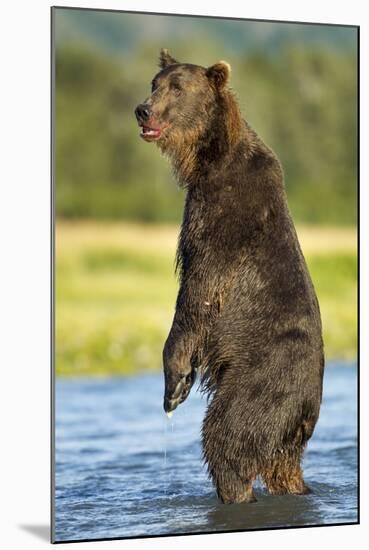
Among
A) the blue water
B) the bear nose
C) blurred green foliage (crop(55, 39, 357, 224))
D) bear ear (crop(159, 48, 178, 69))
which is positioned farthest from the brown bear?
blurred green foliage (crop(55, 39, 357, 224))

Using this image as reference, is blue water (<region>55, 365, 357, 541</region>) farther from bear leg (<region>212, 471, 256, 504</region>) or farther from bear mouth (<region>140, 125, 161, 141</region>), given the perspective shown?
bear mouth (<region>140, 125, 161, 141</region>)

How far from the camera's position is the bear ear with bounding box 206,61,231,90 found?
8.62 meters

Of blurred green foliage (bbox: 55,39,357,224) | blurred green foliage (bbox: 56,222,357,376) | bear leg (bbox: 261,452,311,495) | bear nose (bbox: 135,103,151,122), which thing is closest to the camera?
bear nose (bbox: 135,103,151,122)

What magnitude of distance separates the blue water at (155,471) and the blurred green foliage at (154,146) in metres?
2.19

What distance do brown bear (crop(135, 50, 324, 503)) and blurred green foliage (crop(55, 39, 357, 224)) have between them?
4.48m

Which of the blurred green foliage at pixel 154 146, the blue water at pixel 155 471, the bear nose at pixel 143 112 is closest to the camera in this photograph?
the bear nose at pixel 143 112

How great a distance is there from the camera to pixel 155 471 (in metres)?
11.7

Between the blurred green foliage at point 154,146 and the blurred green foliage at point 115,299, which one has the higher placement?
the blurred green foliage at point 154,146

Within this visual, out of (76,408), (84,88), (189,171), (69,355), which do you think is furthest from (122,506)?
(69,355)

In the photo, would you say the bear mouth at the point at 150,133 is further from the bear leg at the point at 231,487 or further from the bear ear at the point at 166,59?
the bear leg at the point at 231,487

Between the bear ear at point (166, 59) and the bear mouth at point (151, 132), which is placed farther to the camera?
the bear ear at point (166, 59)

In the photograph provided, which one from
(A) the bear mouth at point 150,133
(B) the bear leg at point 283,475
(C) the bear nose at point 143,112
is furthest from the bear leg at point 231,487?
(C) the bear nose at point 143,112

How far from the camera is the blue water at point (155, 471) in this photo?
885 centimetres

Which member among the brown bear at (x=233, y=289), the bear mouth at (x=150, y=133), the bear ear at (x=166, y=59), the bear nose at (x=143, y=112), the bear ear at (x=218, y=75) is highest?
the bear ear at (x=166, y=59)
